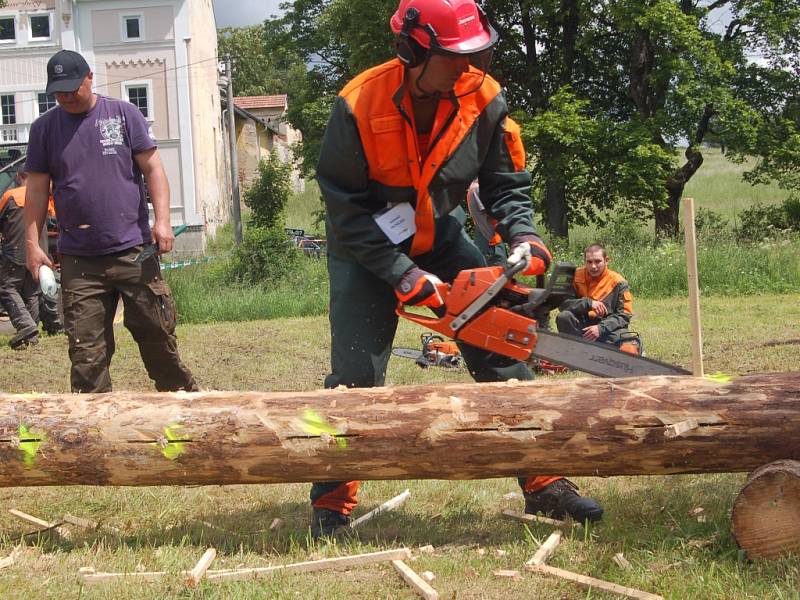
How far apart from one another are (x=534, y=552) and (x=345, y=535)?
2.56 feet

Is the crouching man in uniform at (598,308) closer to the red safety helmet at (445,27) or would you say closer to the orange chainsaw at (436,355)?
the orange chainsaw at (436,355)

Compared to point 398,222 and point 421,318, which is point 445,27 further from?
Answer: point 421,318

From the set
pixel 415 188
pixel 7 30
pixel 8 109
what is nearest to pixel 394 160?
pixel 415 188

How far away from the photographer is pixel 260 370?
7.82 metres

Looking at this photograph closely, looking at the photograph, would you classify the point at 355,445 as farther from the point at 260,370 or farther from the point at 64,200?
the point at 260,370

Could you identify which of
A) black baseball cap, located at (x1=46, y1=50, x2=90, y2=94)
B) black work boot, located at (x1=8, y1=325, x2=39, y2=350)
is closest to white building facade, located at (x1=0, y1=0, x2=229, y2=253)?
black work boot, located at (x1=8, y1=325, x2=39, y2=350)

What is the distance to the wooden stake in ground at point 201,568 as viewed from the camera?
298cm

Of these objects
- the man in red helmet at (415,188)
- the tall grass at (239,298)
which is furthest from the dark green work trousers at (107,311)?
the tall grass at (239,298)

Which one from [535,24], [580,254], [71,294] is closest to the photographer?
[71,294]

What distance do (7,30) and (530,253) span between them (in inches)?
1288

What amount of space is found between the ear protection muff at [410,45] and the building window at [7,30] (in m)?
31.7

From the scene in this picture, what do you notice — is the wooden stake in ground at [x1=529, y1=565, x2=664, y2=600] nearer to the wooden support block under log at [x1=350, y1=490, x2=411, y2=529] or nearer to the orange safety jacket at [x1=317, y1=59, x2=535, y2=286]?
the wooden support block under log at [x1=350, y1=490, x2=411, y2=529]

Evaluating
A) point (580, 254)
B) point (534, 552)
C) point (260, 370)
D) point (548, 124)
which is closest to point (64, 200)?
point (534, 552)

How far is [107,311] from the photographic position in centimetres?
464
